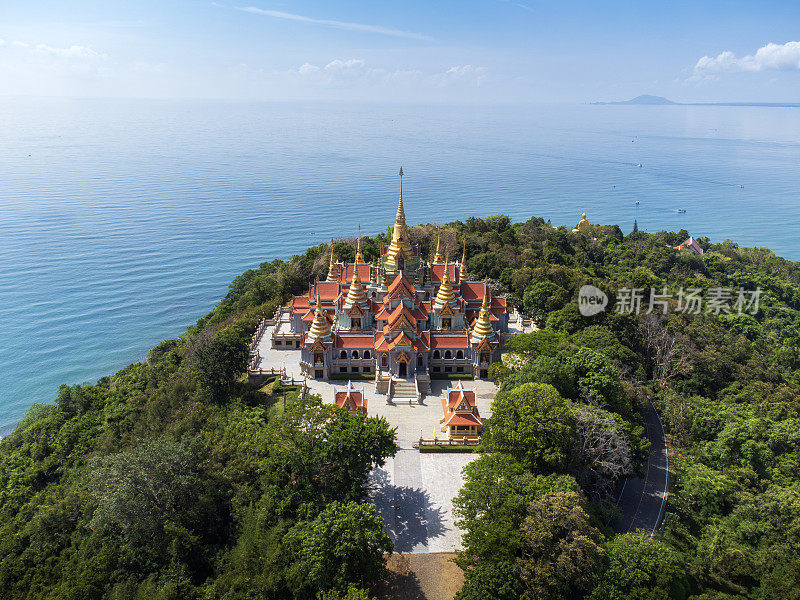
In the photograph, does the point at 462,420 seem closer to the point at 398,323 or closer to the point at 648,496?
the point at 398,323

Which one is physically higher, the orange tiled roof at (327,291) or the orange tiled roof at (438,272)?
the orange tiled roof at (438,272)

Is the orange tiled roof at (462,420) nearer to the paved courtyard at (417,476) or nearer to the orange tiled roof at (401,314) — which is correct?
the paved courtyard at (417,476)

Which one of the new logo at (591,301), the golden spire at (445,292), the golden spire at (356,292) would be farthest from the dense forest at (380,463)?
the golden spire at (356,292)

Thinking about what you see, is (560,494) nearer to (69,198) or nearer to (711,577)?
(711,577)

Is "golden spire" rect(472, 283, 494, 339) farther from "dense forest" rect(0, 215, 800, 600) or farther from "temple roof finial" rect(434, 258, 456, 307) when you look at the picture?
"temple roof finial" rect(434, 258, 456, 307)

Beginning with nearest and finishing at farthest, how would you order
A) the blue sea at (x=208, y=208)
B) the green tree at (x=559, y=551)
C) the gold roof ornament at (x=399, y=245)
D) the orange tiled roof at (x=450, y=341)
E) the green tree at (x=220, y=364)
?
the green tree at (x=559, y=551), the green tree at (x=220, y=364), the orange tiled roof at (x=450, y=341), the gold roof ornament at (x=399, y=245), the blue sea at (x=208, y=208)
